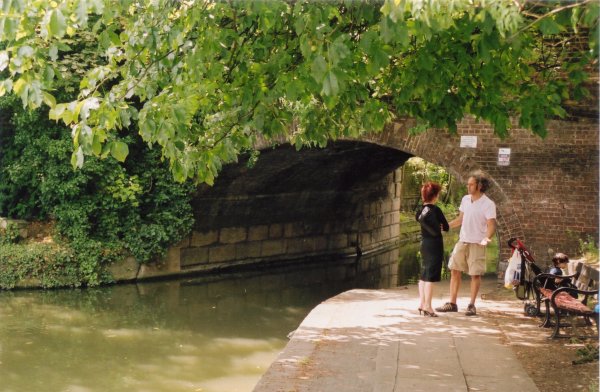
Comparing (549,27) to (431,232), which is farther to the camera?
(431,232)

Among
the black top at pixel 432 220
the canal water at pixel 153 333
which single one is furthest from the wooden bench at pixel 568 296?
the canal water at pixel 153 333

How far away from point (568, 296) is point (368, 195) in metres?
13.3

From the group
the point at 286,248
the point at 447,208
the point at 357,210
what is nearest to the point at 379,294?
the point at 286,248

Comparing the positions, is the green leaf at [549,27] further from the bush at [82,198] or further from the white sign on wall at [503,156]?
the bush at [82,198]

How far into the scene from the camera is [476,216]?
7934 mm

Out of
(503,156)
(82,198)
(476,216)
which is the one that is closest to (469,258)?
(476,216)

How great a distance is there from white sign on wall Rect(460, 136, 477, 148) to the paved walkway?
351cm

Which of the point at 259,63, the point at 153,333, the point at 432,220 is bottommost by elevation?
the point at 153,333

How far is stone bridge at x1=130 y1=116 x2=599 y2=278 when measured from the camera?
11.0m

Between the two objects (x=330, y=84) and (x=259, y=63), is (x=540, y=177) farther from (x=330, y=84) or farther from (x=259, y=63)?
(x=330, y=84)

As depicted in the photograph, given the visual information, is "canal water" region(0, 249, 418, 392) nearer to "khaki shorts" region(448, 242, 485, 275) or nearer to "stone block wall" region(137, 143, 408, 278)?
"stone block wall" region(137, 143, 408, 278)

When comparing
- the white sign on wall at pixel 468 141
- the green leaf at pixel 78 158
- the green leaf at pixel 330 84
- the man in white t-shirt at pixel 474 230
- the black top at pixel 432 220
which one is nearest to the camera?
the green leaf at pixel 330 84

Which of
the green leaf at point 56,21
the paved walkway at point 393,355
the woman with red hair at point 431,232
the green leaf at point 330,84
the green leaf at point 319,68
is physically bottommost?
the paved walkway at point 393,355

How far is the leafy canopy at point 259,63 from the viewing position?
3.88 metres
